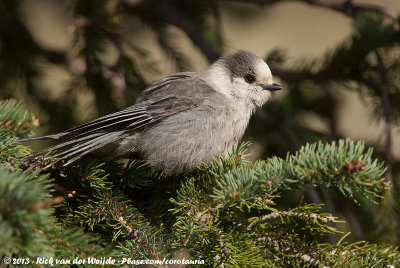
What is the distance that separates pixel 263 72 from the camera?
9.43ft

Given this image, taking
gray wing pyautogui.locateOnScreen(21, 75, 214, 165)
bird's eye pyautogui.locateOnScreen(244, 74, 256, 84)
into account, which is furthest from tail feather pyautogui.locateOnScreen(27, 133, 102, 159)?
bird's eye pyautogui.locateOnScreen(244, 74, 256, 84)

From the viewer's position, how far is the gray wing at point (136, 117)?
6.94 feet

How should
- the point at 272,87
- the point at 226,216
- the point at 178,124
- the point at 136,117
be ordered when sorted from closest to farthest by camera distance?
1. the point at 226,216
2. the point at 136,117
3. the point at 178,124
4. the point at 272,87

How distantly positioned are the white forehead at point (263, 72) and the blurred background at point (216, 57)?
0.29 m

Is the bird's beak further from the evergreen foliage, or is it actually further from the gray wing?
the evergreen foliage

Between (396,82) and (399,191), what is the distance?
754mm

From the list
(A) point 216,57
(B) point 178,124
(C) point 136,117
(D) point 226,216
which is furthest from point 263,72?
(D) point 226,216

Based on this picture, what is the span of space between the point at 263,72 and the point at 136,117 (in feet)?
3.22

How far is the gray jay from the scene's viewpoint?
2.34 metres

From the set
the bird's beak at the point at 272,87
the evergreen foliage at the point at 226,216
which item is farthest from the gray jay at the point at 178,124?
the evergreen foliage at the point at 226,216

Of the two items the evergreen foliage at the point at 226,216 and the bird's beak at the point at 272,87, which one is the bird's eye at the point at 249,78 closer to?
the bird's beak at the point at 272,87

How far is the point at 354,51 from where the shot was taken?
2770 mm

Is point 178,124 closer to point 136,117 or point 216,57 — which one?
point 136,117

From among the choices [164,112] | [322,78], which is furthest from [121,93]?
[322,78]
